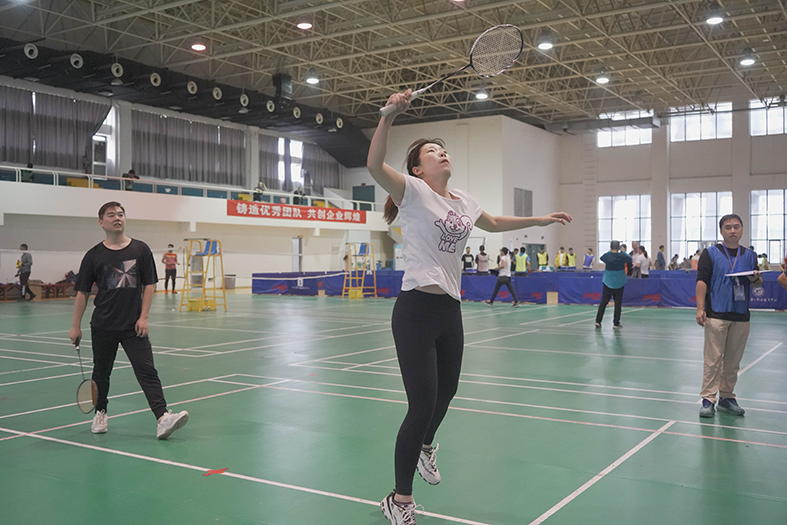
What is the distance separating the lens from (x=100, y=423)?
5.95 metres

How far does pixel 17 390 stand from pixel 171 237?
24897 millimetres

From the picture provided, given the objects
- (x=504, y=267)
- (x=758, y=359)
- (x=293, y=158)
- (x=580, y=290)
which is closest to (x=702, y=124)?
(x=580, y=290)

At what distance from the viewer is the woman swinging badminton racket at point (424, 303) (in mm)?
3516

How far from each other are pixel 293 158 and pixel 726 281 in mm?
36624

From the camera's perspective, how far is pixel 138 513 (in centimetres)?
402

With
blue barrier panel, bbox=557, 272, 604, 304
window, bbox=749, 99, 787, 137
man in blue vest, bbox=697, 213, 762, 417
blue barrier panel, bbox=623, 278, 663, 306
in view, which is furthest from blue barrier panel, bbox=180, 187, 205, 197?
window, bbox=749, 99, 787, 137

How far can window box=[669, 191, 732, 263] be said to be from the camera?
40.8m

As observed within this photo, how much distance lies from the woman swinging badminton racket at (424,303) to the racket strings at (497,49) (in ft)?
6.66

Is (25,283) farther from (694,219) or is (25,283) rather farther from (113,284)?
(694,219)

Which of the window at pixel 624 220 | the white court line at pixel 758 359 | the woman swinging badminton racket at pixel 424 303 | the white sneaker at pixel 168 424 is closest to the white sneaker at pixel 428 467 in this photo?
the woman swinging badminton racket at pixel 424 303

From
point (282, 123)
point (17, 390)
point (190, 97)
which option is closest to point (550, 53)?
point (282, 123)

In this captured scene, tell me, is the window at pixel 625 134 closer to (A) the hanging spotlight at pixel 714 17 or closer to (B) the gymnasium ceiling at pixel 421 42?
(B) the gymnasium ceiling at pixel 421 42

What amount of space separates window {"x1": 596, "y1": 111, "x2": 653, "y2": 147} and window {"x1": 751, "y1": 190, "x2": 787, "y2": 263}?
7.26m

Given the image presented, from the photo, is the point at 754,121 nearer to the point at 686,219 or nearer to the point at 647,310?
the point at 686,219
